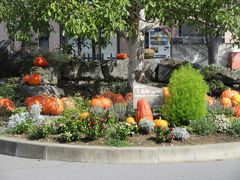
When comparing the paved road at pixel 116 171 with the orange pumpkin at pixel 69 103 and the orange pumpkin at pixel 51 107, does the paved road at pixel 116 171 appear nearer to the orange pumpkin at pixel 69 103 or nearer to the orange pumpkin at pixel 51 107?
the orange pumpkin at pixel 51 107

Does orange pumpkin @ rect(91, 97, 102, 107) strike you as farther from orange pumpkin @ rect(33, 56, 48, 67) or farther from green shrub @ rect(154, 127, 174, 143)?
orange pumpkin @ rect(33, 56, 48, 67)

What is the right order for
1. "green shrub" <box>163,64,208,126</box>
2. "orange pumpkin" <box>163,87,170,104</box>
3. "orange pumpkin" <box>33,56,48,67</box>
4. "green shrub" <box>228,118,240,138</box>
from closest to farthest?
"green shrub" <box>228,118,240,138</box> → "green shrub" <box>163,64,208,126</box> → "orange pumpkin" <box>163,87,170,104</box> → "orange pumpkin" <box>33,56,48,67</box>

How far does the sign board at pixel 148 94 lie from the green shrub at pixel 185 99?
54cm

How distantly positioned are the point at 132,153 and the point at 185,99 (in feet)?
6.14

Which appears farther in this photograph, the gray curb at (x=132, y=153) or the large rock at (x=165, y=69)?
the large rock at (x=165, y=69)

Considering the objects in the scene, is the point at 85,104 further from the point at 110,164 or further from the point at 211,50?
the point at 211,50

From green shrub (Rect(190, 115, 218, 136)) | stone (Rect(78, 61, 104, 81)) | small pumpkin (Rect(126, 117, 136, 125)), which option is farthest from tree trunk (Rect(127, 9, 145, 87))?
green shrub (Rect(190, 115, 218, 136))

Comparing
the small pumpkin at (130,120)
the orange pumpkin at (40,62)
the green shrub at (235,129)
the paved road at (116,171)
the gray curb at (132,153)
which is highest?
the orange pumpkin at (40,62)

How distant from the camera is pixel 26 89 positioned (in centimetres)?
1377

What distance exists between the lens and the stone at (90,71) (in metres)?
15.7

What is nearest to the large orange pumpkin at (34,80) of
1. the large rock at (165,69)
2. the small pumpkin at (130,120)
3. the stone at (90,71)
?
the stone at (90,71)

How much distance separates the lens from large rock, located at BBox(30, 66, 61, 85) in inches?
584

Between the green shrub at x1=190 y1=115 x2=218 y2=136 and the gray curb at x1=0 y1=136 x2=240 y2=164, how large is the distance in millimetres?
681

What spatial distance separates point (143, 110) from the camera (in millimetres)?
10367
